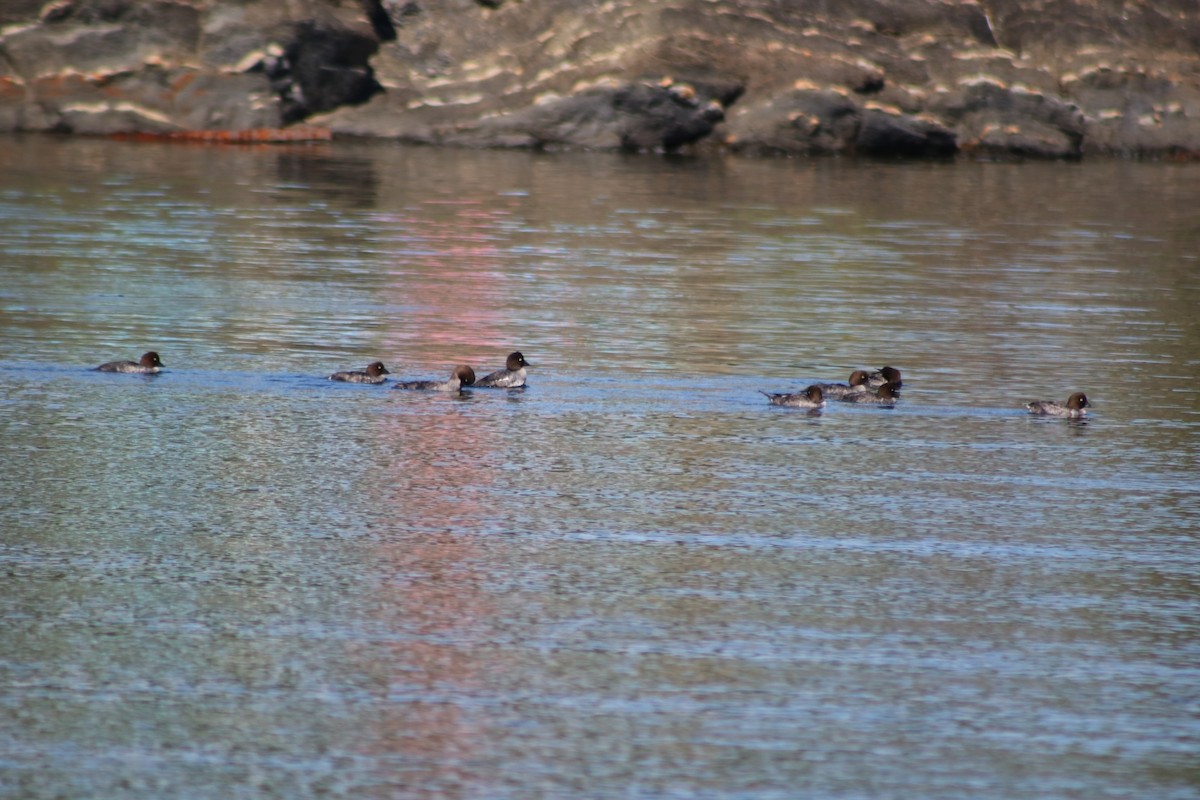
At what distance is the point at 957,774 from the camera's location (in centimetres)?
881

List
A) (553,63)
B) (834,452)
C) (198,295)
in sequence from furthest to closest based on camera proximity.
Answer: (553,63) < (198,295) < (834,452)

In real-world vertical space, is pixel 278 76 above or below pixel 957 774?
above

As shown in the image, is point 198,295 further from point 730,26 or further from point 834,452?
point 730,26

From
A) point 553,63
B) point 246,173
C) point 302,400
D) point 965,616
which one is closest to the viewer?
point 965,616

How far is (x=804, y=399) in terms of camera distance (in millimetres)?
18250

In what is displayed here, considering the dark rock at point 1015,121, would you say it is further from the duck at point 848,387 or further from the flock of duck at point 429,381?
the flock of duck at point 429,381

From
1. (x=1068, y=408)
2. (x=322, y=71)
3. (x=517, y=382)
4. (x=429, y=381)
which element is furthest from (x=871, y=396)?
(x=322, y=71)

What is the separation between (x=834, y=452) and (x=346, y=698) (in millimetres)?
7731

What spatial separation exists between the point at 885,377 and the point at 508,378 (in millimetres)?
3779

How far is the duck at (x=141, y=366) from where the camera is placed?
1898cm

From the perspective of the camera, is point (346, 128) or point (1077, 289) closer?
point (1077, 289)

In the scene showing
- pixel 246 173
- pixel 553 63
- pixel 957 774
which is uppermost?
→ pixel 553 63

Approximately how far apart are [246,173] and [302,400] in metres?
30.9

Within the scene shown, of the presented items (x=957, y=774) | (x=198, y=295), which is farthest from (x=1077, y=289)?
(x=957, y=774)
